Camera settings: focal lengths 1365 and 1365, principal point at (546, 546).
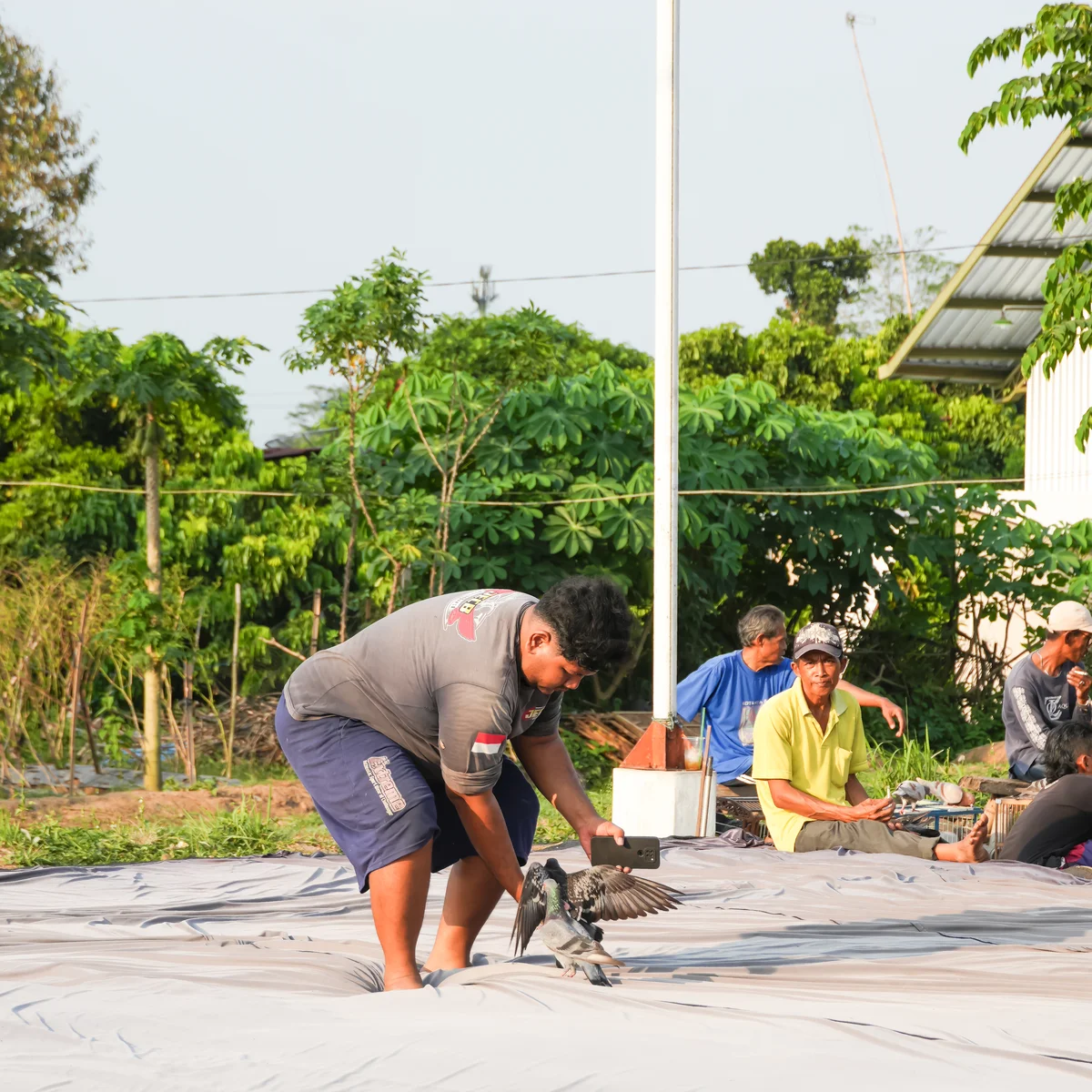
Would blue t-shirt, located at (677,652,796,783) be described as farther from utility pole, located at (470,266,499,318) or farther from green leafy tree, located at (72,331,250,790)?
utility pole, located at (470,266,499,318)

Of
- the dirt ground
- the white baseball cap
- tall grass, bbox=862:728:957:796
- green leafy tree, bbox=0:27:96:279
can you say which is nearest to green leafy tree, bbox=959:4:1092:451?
the white baseball cap

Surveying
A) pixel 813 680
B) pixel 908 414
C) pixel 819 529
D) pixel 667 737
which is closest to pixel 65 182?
pixel 908 414

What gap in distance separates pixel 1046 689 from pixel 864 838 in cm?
175

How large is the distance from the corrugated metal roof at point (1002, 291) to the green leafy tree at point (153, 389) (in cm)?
639

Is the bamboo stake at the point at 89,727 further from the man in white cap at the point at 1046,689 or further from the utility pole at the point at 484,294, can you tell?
the utility pole at the point at 484,294

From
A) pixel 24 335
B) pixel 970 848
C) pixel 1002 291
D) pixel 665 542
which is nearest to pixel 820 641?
pixel 970 848

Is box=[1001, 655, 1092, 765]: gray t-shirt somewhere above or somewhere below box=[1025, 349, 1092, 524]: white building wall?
below

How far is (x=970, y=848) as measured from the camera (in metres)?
4.97

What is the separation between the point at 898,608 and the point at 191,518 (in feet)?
20.2

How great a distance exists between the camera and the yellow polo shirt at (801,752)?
503 cm

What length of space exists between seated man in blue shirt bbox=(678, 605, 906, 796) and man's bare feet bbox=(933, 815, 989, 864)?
1052 millimetres

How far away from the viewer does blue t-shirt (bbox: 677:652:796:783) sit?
20.4ft

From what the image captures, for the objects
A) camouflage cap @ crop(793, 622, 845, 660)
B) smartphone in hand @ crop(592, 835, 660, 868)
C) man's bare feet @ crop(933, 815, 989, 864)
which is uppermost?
camouflage cap @ crop(793, 622, 845, 660)

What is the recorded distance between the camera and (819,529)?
1038cm
